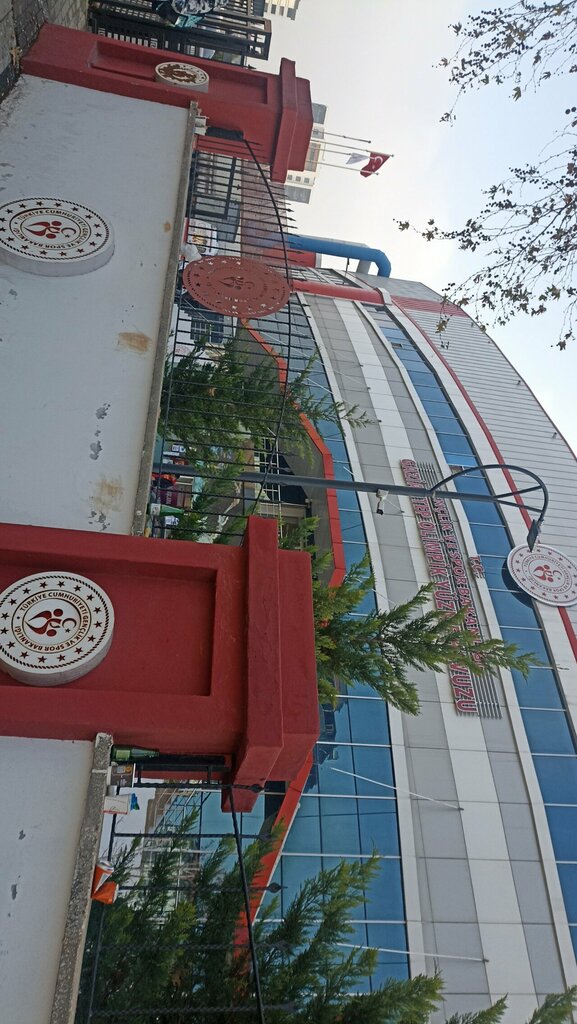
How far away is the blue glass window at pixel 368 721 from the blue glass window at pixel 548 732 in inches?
119

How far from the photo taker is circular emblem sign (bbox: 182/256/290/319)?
593 centimetres

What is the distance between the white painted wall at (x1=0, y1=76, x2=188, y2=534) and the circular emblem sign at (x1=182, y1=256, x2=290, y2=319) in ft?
1.75

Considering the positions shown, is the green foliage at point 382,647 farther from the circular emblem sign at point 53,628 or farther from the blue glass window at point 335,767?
the blue glass window at point 335,767

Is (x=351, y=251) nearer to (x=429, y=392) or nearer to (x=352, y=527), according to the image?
(x=429, y=392)

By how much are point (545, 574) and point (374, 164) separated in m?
18.5

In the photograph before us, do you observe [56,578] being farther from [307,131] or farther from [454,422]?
[454,422]

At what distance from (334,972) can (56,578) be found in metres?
3.71

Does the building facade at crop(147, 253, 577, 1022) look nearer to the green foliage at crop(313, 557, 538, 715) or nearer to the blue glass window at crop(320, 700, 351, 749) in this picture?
the blue glass window at crop(320, 700, 351, 749)

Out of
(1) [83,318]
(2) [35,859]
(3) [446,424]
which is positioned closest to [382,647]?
(1) [83,318]

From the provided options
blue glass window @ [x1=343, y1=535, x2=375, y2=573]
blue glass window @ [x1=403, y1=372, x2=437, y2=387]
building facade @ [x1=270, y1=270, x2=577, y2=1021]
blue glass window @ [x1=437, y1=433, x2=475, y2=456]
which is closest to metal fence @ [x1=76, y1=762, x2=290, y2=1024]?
building facade @ [x1=270, y1=270, x2=577, y2=1021]

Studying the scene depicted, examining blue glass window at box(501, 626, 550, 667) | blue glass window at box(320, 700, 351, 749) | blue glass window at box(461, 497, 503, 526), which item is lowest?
blue glass window at box(320, 700, 351, 749)

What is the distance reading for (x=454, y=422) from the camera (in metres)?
20.0

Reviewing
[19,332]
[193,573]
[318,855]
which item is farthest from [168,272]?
[318,855]

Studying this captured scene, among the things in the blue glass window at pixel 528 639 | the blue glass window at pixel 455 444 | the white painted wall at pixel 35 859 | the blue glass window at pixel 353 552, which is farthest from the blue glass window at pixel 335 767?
the blue glass window at pixel 455 444
